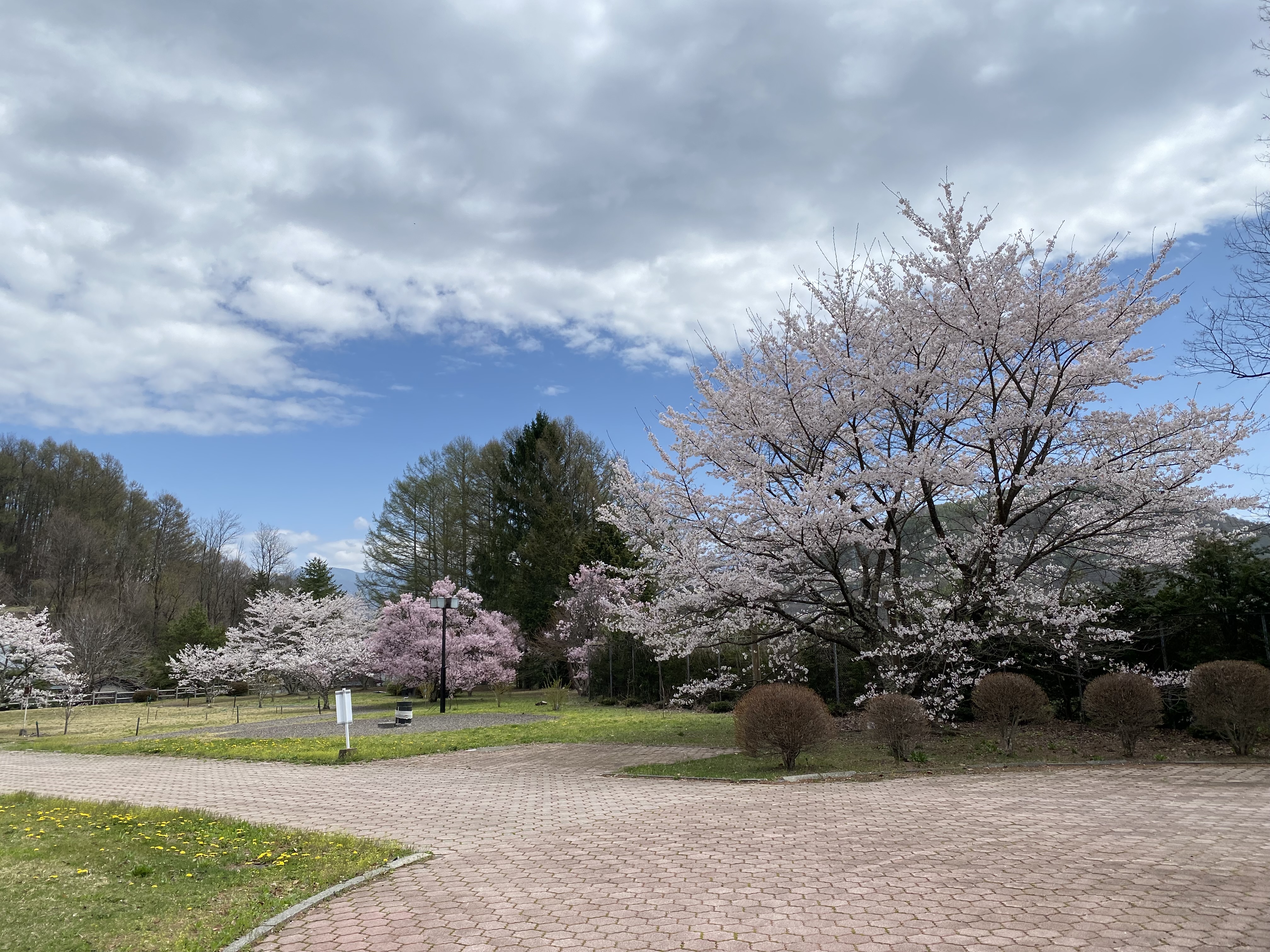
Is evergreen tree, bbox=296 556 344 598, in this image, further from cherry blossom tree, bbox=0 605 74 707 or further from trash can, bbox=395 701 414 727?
trash can, bbox=395 701 414 727

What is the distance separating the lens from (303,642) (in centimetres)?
3206

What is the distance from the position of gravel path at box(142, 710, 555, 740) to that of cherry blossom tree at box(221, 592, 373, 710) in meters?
5.10

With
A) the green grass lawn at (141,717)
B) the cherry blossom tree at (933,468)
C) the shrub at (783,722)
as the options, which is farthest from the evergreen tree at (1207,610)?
the green grass lawn at (141,717)

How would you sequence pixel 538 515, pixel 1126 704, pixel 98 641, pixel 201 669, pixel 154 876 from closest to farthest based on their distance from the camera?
pixel 154 876 → pixel 1126 704 → pixel 201 669 → pixel 98 641 → pixel 538 515

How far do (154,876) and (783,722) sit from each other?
6.57 m

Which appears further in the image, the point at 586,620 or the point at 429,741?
the point at 586,620

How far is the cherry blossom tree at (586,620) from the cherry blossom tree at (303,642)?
7.54 metres

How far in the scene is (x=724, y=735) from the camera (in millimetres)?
13727

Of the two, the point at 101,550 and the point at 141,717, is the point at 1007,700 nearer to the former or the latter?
the point at 141,717

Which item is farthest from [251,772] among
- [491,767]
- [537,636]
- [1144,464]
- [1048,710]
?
[537,636]

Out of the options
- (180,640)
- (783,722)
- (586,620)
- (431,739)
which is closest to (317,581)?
(180,640)

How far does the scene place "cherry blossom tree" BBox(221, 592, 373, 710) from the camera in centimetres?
2697

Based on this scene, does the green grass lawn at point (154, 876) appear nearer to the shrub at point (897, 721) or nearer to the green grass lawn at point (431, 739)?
the green grass lawn at point (431, 739)

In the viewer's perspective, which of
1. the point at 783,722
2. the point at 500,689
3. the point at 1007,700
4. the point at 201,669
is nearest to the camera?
the point at 783,722
